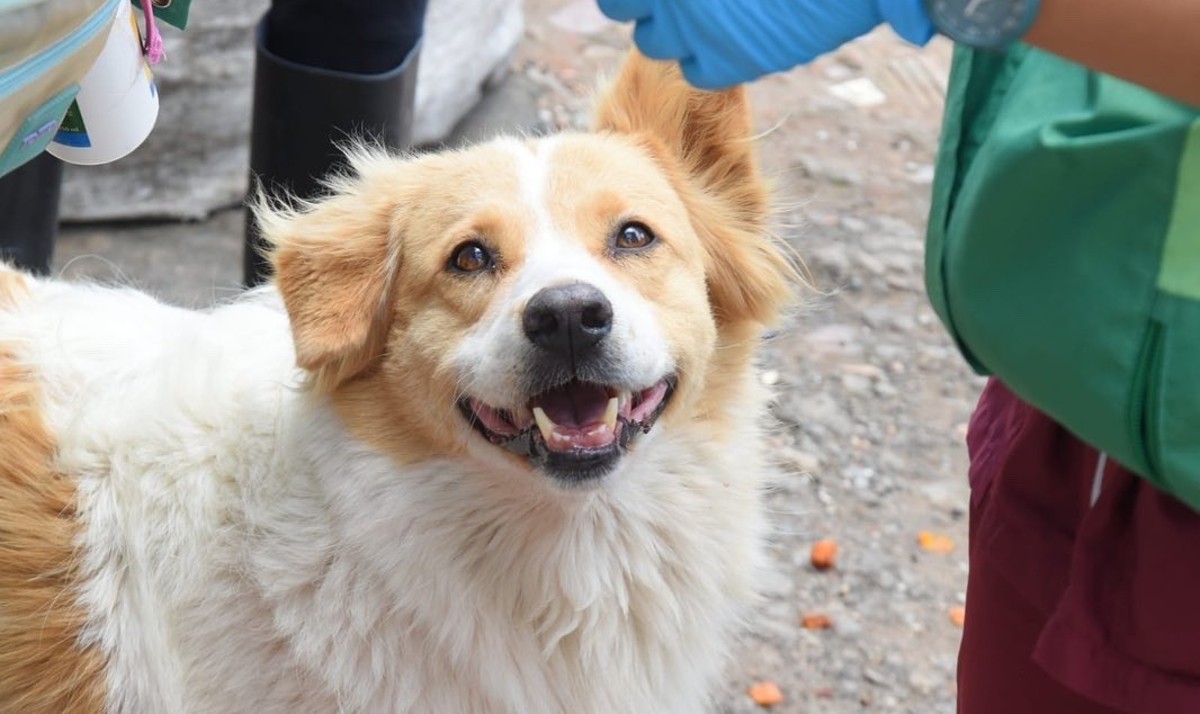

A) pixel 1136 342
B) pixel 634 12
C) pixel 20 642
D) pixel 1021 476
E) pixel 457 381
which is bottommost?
pixel 20 642

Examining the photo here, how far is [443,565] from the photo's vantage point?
210cm

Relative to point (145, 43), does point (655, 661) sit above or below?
below

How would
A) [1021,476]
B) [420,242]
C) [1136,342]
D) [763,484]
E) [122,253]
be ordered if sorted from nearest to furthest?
1. [1136,342]
2. [1021,476]
3. [420,242]
4. [763,484]
5. [122,253]

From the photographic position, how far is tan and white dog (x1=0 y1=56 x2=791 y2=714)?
2.07 metres

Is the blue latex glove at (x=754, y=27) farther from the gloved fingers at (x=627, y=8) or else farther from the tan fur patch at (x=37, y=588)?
the tan fur patch at (x=37, y=588)

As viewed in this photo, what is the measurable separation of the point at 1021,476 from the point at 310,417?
1113mm

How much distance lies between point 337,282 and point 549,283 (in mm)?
423

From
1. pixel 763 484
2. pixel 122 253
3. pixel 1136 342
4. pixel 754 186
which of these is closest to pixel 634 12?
pixel 1136 342

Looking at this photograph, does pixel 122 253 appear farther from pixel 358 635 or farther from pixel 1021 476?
pixel 1021 476

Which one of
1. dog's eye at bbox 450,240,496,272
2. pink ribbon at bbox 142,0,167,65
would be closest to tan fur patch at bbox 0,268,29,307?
pink ribbon at bbox 142,0,167,65

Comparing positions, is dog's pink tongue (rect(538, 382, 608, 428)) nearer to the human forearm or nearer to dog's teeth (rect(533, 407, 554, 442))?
dog's teeth (rect(533, 407, 554, 442))

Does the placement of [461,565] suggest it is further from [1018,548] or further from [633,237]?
[1018,548]

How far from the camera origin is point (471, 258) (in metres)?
2.08

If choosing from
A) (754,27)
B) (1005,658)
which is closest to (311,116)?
(754,27)
